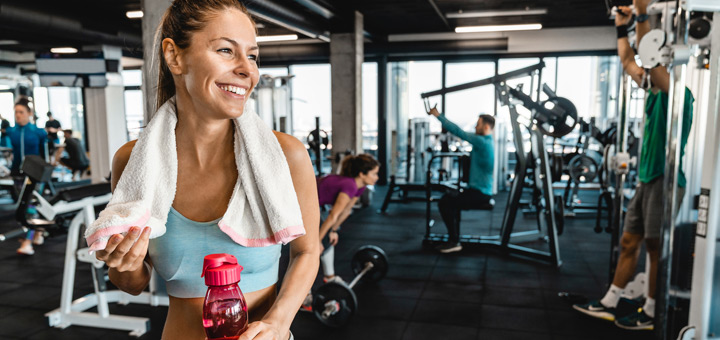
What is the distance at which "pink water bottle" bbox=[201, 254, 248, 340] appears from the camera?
575 mm

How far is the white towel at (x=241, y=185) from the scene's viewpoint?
69 centimetres

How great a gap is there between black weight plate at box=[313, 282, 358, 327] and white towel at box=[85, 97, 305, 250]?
6.31ft

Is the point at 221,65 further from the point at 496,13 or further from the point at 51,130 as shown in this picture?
the point at 51,130

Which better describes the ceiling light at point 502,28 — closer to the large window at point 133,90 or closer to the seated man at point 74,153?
the seated man at point 74,153

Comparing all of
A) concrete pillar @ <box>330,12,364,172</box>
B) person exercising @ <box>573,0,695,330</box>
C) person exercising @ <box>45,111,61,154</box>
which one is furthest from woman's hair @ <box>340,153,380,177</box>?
person exercising @ <box>45,111,61,154</box>

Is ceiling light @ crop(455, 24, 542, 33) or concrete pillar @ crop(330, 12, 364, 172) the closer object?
concrete pillar @ crop(330, 12, 364, 172)

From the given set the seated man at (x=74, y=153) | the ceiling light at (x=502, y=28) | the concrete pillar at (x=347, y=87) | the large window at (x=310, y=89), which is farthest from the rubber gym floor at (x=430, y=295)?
the large window at (x=310, y=89)

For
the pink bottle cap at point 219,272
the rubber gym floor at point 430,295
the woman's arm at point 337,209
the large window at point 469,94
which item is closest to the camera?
the pink bottle cap at point 219,272

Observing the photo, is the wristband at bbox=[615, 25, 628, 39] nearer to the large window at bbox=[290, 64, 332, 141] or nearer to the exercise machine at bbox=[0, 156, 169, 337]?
the exercise machine at bbox=[0, 156, 169, 337]

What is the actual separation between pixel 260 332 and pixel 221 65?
38 cm

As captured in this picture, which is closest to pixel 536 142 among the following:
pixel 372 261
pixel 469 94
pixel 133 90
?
pixel 372 261

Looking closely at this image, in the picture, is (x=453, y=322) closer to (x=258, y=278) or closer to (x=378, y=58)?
(x=258, y=278)

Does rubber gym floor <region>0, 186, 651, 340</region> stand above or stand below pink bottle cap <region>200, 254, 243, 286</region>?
below

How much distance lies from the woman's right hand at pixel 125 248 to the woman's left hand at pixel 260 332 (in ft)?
0.55
